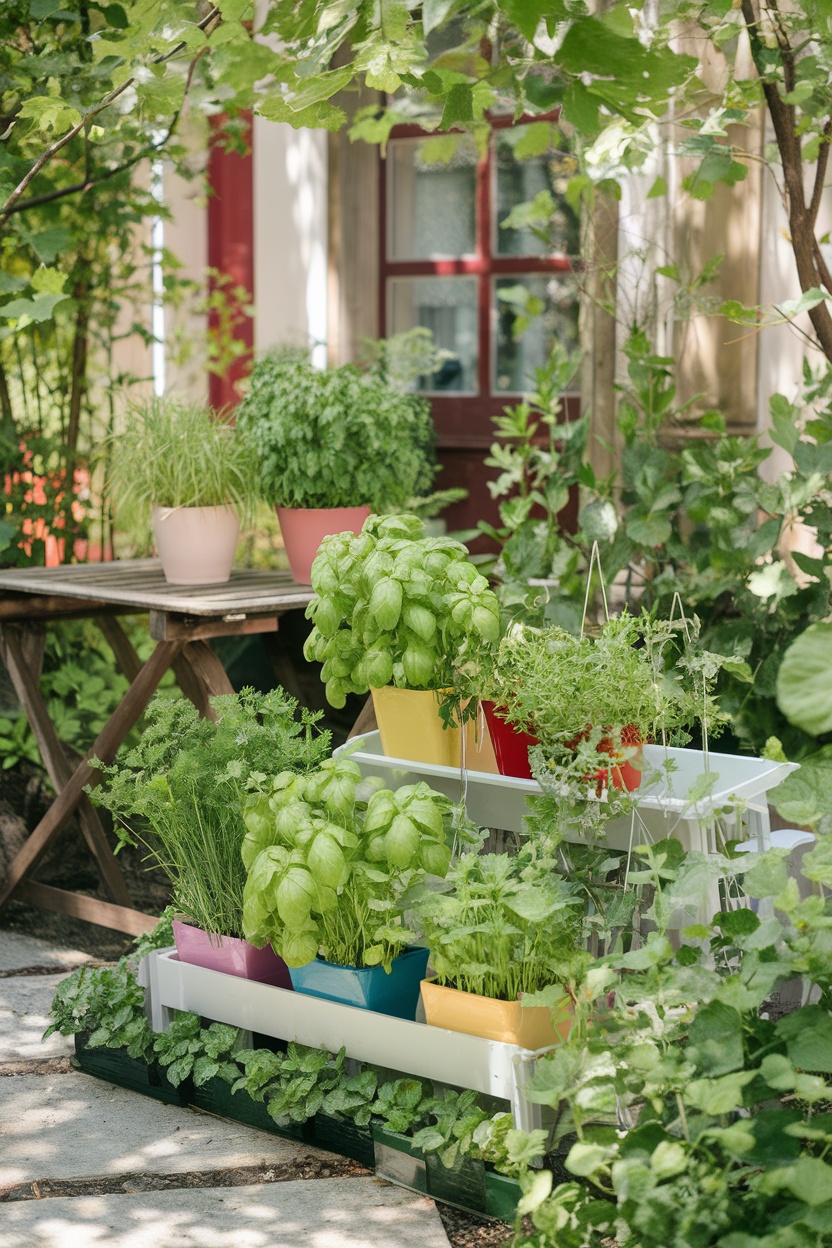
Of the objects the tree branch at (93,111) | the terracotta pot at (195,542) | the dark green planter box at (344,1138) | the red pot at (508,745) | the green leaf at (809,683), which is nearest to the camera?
the green leaf at (809,683)

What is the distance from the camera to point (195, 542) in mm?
3650

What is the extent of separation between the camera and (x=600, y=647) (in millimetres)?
2578

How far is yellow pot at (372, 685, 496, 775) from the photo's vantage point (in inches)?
111

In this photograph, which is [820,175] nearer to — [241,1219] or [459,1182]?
[459,1182]

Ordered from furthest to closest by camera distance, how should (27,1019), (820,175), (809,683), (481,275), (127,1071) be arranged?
(481,275)
(27,1019)
(820,175)
(127,1071)
(809,683)

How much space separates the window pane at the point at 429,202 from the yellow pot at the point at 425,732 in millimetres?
3024


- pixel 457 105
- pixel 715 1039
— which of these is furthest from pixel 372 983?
pixel 457 105

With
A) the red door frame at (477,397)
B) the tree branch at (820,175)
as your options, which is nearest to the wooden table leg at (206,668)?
the tree branch at (820,175)

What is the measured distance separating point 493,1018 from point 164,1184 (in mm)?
678

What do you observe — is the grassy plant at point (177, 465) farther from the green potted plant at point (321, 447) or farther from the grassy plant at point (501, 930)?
the grassy plant at point (501, 930)

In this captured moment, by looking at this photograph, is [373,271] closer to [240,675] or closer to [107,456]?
[107,456]

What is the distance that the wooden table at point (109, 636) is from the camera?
344 centimetres

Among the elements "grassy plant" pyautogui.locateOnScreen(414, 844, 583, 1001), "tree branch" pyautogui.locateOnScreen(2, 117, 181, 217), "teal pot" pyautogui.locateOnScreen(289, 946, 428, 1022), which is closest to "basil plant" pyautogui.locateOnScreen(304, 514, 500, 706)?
"grassy plant" pyautogui.locateOnScreen(414, 844, 583, 1001)

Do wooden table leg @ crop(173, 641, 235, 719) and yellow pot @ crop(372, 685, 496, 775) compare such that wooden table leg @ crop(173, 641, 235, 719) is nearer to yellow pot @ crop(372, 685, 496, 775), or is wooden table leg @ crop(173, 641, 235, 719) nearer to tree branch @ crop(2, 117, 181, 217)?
yellow pot @ crop(372, 685, 496, 775)
